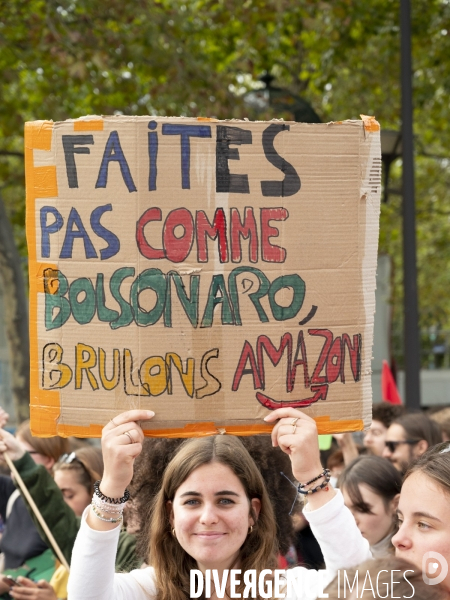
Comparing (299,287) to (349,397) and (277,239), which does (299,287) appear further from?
(349,397)

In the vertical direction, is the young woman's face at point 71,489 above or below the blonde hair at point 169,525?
below

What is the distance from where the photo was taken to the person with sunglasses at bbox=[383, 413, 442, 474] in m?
5.39

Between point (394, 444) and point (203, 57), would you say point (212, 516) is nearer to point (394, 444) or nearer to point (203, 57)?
point (394, 444)

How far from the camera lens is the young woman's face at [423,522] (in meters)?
2.51

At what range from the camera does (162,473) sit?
335cm

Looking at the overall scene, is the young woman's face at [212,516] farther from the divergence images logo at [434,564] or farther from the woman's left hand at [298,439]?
the divergence images logo at [434,564]

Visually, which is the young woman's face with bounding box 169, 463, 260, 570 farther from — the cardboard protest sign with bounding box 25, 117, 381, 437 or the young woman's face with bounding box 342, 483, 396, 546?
the young woman's face with bounding box 342, 483, 396, 546

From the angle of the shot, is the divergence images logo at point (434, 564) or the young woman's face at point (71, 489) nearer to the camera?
the divergence images logo at point (434, 564)

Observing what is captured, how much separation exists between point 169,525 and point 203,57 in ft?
24.6

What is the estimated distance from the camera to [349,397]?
112 inches

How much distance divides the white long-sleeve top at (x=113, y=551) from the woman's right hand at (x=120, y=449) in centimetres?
14

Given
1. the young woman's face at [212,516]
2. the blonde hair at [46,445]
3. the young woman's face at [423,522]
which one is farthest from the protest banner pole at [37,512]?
the young woman's face at [423,522]

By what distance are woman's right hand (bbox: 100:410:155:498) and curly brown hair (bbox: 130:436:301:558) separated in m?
0.61

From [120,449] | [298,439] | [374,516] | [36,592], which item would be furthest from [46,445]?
[298,439]
